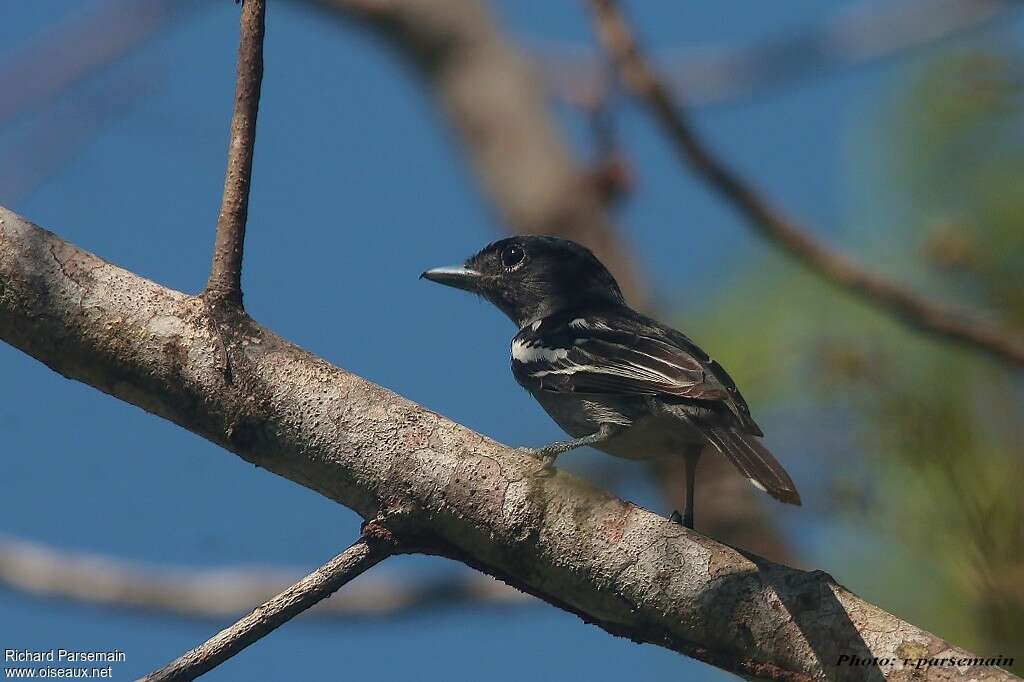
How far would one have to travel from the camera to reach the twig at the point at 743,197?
421 cm

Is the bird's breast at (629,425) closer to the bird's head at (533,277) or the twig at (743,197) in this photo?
the twig at (743,197)

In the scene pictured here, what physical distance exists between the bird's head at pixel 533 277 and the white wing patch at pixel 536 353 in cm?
85

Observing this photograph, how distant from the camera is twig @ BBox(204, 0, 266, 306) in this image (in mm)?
3281

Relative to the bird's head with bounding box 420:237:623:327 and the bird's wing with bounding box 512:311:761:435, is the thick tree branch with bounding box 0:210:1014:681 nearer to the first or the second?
the bird's wing with bounding box 512:311:761:435

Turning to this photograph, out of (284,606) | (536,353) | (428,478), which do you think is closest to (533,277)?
(536,353)

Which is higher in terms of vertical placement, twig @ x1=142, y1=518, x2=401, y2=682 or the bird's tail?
the bird's tail

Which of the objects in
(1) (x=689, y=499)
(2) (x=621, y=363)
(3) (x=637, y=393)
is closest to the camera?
(1) (x=689, y=499)

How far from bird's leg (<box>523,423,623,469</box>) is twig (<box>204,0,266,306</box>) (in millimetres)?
985

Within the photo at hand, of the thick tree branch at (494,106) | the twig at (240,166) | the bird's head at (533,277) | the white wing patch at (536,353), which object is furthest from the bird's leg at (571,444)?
the thick tree branch at (494,106)

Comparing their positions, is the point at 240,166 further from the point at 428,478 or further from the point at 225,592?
the point at 225,592

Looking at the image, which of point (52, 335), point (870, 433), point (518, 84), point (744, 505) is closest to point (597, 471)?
point (870, 433)

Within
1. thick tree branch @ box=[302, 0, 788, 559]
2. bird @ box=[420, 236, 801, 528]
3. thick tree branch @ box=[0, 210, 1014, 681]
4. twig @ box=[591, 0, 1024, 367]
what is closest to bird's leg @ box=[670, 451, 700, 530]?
bird @ box=[420, 236, 801, 528]

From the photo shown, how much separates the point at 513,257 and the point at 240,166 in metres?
2.93

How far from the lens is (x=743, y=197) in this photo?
461 centimetres
